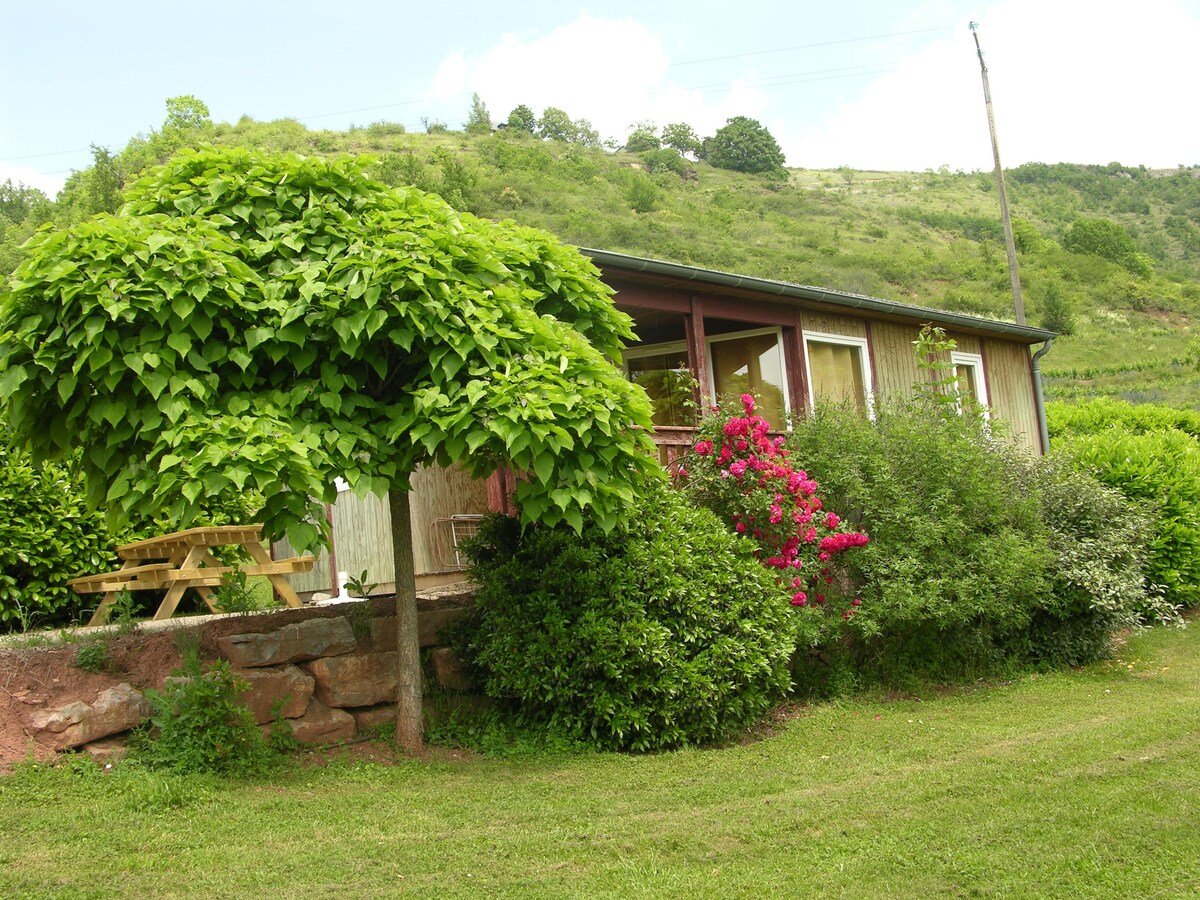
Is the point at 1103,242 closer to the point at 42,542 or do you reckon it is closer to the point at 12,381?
the point at 42,542

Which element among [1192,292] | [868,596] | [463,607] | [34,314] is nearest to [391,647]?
[463,607]

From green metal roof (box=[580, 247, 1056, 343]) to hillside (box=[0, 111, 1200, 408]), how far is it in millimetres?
21188

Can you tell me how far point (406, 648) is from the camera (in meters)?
6.60

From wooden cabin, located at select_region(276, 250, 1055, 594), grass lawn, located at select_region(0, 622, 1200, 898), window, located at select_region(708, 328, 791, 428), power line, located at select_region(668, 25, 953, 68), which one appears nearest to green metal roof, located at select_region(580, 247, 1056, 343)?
wooden cabin, located at select_region(276, 250, 1055, 594)

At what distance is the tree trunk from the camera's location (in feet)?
→ 21.5

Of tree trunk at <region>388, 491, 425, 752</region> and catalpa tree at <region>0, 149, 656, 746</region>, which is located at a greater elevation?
catalpa tree at <region>0, 149, 656, 746</region>

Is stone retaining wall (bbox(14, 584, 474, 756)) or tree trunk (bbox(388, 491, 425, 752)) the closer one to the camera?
stone retaining wall (bbox(14, 584, 474, 756))

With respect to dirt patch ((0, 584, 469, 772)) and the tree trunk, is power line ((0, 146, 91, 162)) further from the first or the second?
the tree trunk

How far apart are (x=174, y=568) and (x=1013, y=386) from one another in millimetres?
12316

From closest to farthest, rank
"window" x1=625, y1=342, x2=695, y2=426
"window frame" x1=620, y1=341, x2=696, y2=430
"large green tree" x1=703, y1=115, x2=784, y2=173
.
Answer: "window" x1=625, y1=342, x2=695, y2=426 → "window frame" x1=620, y1=341, x2=696, y2=430 → "large green tree" x1=703, y1=115, x2=784, y2=173

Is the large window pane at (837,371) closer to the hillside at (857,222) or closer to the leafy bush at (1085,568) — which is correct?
the leafy bush at (1085,568)

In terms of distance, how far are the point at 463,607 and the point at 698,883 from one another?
367 centimetres

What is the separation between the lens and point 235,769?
575 centimetres

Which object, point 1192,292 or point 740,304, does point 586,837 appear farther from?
point 1192,292
